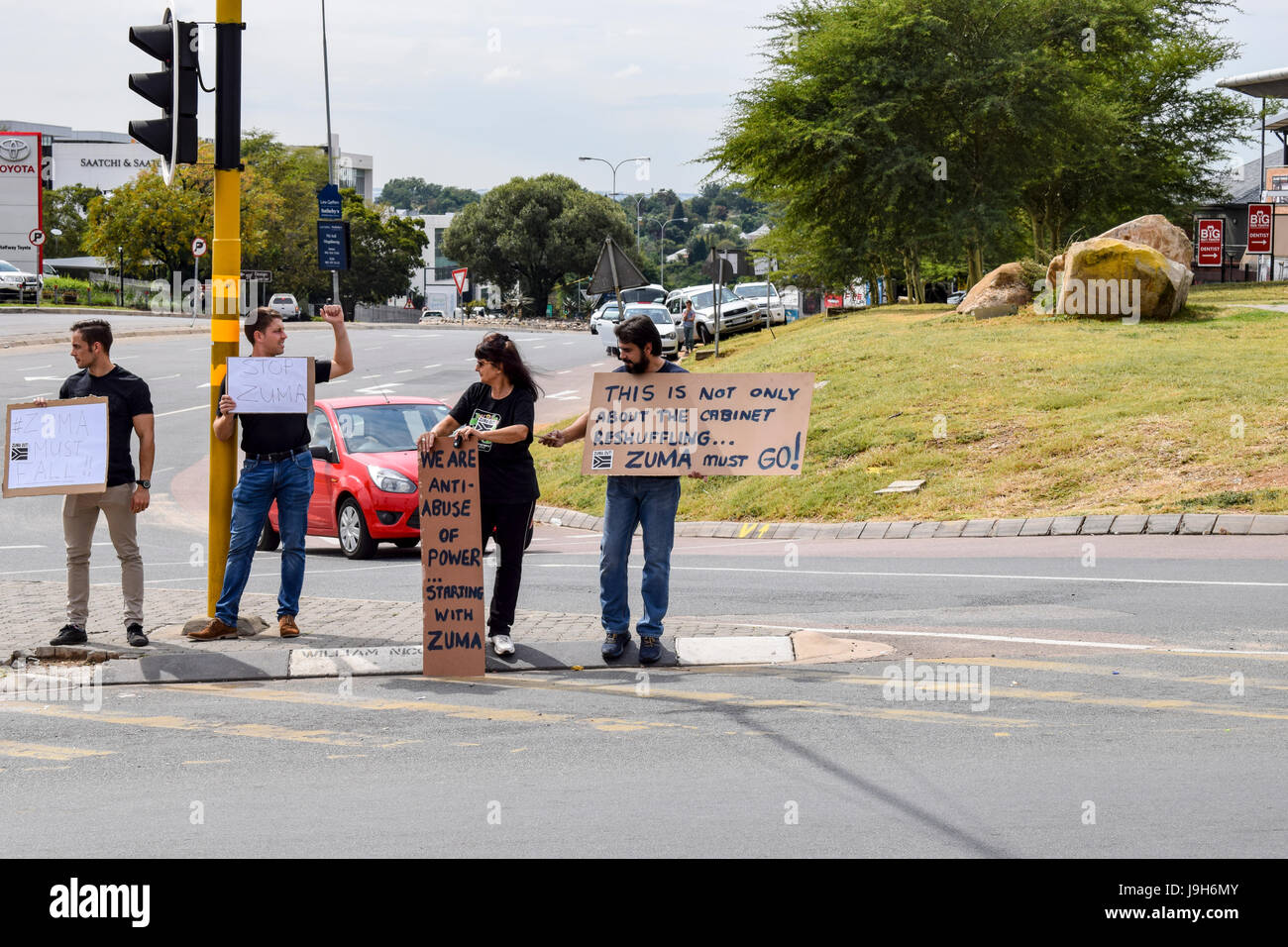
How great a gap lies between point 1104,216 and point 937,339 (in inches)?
1177

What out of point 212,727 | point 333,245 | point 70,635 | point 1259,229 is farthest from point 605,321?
point 212,727

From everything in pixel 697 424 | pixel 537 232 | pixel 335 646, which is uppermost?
pixel 537 232

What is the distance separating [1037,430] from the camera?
1895 cm

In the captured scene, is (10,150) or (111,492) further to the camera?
(10,150)

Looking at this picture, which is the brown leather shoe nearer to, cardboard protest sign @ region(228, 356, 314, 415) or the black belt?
the black belt

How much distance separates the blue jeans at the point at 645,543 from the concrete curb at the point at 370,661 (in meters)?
0.25

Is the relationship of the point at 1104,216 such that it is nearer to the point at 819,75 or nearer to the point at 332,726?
the point at 819,75

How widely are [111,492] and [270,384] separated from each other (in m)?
1.20

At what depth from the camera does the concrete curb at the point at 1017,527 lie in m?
14.3

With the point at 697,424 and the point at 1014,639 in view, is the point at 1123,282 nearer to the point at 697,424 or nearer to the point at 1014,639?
the point at 1014,639

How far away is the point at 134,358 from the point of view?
1613 inches

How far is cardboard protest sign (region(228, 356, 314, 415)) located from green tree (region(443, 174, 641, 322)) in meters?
88.0

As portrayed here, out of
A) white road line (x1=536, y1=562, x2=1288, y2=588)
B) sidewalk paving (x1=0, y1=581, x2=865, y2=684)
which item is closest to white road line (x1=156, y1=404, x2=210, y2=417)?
white road line (x1=536, y1=562, x2=1288, y2=588)

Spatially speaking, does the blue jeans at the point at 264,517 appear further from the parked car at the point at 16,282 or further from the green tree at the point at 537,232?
the green tree at the point at 537,232
